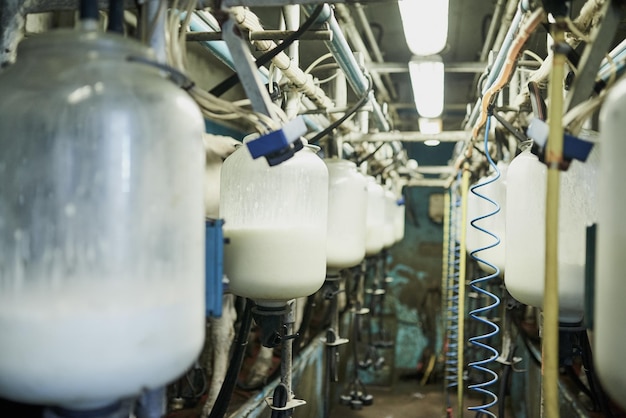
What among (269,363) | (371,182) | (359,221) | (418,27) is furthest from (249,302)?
(371,182)

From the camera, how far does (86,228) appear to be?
30.3 inches

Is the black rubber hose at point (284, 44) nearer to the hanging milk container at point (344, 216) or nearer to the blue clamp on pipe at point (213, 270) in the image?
the blue clamp on pipe at point (213, 270)

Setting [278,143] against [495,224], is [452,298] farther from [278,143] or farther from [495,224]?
[278,143]

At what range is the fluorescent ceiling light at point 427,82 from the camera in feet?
8.76

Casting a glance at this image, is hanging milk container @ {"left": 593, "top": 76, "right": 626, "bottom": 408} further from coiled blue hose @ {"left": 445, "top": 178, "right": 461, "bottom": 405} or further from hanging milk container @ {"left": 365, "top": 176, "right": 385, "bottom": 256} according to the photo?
coiled blue hose @ {"left": 445, "top": 178, "right": 461, "bottom": 405}

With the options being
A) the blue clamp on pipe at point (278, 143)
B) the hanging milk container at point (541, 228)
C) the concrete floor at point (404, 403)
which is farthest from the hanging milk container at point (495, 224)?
the concrete floor at point (404, 403)

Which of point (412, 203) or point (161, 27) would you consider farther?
point (412, 203)

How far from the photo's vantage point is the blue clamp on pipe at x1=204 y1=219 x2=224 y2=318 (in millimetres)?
979

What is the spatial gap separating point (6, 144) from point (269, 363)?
107 inches

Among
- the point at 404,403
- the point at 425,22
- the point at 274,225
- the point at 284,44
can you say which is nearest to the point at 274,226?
the point at 274,225

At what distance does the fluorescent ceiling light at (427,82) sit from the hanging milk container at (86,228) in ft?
6.62

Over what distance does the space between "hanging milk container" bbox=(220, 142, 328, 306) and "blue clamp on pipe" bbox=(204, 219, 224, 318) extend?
380mm

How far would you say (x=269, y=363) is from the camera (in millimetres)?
3346

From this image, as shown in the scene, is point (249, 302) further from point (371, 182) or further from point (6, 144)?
point (371, 182)
